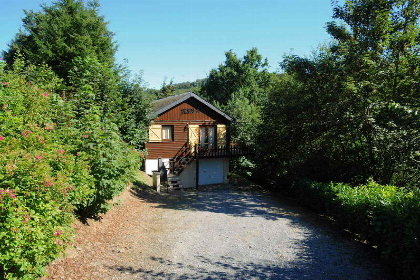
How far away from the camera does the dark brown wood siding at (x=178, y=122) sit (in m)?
21.7

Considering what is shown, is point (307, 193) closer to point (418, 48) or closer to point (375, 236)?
point (375, 236)

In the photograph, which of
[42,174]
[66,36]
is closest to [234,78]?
[66,36]

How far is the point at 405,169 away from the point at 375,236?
6.37 metres

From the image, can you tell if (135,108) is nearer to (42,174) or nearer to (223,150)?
(223,150)

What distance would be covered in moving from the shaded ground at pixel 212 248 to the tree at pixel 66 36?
1175cm

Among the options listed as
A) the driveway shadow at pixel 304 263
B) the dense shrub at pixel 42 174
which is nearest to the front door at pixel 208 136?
the driveway shadow at pixel 304 263

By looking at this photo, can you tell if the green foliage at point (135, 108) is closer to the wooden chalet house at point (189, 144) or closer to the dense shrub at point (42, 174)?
the wooden chalet house at point (189, 144)

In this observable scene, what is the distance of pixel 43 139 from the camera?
5.93 meters

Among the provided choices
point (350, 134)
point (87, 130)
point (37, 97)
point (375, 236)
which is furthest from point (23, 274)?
point (350, 134)

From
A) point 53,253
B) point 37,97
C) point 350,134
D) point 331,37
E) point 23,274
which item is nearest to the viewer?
point 23,274

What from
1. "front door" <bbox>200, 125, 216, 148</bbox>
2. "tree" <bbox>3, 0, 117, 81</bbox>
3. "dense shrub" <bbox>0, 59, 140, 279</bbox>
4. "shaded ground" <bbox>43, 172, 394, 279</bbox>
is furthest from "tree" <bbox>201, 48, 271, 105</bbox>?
"dense shrub" <bbox>0, 59, 140, 279</bbox>

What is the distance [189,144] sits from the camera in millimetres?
22844

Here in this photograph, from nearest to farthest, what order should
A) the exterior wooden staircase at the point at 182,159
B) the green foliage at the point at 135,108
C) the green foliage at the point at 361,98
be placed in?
the green foliage at the point at 361,98 < the green foliage at the point at 135,108 < the exterior wooden staircase at the point at 182,159

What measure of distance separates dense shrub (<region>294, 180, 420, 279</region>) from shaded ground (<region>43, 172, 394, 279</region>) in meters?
0.66
